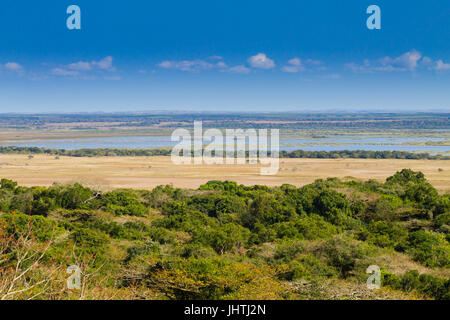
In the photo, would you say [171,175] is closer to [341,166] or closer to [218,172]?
[218,172]

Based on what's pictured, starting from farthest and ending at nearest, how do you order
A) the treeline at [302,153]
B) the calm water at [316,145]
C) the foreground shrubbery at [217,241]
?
the calm water at [316,145] < the treeline at [302,153] < the foreground shrubbery at [217,241]

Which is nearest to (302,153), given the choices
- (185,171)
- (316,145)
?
(316,145)

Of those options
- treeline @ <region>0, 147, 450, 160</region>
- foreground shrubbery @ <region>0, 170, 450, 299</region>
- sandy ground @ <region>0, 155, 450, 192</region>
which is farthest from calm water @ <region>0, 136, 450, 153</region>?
foreground shrubbery @ <region>0, 170, 450, 299</region>

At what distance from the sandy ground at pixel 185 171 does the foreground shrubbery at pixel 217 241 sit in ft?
Result: 41.2

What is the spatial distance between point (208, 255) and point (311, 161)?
51.6 m

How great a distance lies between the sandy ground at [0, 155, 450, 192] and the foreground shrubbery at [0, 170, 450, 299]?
12564 millimetres

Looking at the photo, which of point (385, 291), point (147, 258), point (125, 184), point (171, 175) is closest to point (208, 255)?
point (147, 258)

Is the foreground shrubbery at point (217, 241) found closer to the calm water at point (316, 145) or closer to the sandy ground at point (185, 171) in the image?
the sandy ground at point (185, 171)

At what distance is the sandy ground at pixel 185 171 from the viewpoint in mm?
45250

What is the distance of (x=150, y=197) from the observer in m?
29.3

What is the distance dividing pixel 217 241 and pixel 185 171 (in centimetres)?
3588

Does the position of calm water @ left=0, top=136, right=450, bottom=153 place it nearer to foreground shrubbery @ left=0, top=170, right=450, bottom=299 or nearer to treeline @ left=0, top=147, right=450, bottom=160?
treeline @ left=0, top=147, right=450, bottom=160

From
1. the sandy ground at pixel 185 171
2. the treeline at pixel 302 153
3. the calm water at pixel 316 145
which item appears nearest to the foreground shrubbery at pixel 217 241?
the sandy ground at pixel 185 171

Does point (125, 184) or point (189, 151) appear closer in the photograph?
point (125, 184)
